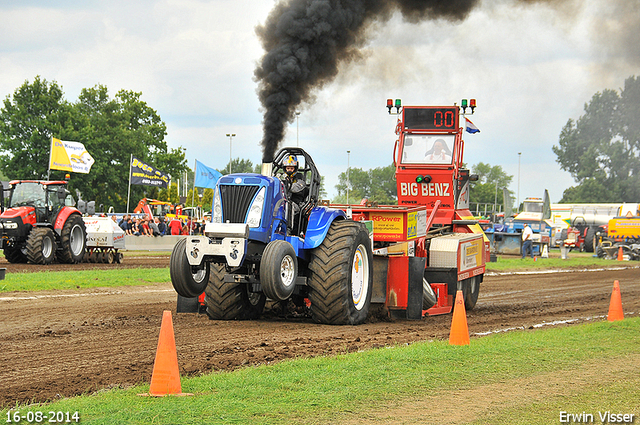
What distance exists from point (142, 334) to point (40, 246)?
1337 centimetres

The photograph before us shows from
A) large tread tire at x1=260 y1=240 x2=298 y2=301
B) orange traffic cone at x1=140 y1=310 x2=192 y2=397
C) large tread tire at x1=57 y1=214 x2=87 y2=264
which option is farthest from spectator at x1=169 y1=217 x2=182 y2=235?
orange traffic cone at x1=140 y1=310 x2=192 y2=397

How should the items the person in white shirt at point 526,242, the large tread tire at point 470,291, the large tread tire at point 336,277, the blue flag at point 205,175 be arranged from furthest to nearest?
the person in white shirt at point 526,242, the blue flag at point 205,175, the large tread tire at point 470,291, the large tread tire at point 336,277

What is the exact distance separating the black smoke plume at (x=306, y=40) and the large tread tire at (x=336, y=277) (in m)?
2.01

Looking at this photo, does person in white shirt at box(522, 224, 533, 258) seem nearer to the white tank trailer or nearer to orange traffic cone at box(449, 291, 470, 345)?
the white tank trailer

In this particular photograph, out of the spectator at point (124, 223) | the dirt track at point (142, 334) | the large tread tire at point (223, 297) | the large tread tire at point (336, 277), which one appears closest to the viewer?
the dirt track at point (142, 334)

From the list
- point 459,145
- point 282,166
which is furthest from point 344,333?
point 459,145

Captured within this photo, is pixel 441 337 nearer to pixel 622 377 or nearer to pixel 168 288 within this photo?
pixel 622 377

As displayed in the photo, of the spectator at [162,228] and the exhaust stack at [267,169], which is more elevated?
the exhaust stack at [267,169]

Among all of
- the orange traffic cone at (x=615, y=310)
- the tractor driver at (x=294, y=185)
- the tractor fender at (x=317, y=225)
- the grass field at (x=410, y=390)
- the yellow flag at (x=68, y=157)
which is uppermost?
the yellow flag at (x=68, y=157)

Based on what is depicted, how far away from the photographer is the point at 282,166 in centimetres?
1028

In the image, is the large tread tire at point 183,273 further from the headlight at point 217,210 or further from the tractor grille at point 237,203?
the tractor grille at point 237,203

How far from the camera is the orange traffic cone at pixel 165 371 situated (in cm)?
561

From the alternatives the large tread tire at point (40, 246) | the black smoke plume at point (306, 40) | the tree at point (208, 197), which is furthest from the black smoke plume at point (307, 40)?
the tree at point (208, 197)

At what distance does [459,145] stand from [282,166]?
5892mm
